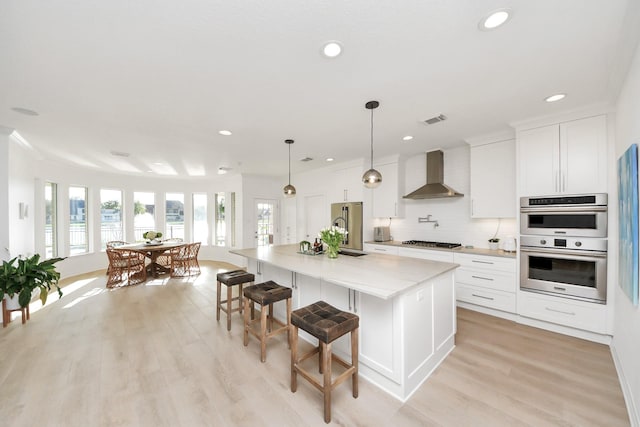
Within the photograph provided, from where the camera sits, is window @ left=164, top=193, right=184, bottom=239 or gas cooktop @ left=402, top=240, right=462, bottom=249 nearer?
gas cooktop @ left=402, top=240, right=462, bottom=249

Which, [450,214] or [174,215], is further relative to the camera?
[174,215]

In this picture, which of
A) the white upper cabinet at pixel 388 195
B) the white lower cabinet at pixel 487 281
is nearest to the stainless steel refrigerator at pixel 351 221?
the white upper cabinet at pixel 388 195

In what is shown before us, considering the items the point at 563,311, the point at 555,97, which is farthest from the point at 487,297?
the point at 555,97

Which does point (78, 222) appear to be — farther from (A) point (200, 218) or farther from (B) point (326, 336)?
(B) point (326, 336)

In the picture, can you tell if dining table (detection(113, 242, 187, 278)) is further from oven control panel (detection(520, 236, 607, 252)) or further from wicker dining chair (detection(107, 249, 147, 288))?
oven control panel (detection(520, 236, 607, 252))

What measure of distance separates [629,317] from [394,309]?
1.83 m

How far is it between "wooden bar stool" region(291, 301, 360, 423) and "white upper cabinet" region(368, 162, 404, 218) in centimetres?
312

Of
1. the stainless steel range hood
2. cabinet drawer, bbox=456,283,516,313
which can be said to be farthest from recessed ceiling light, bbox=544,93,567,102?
cabinet drawer, bbox=456,283,516,313

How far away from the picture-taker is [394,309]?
191 centimetres

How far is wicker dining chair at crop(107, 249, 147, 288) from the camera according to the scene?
502cm

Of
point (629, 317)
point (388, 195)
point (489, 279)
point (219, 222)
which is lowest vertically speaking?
point (489, 279)

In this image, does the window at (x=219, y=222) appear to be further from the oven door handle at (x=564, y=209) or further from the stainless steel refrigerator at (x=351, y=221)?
the oven door handle at (x=564, y=209)

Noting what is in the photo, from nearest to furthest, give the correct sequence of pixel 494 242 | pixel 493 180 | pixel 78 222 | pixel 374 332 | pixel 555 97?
1. pixel 374 332
2. pixel 555 97
3. pixel 493 180
4. pixel 494 242
5. pixel 78 222

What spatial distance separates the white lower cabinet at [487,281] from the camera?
321 centimetres
